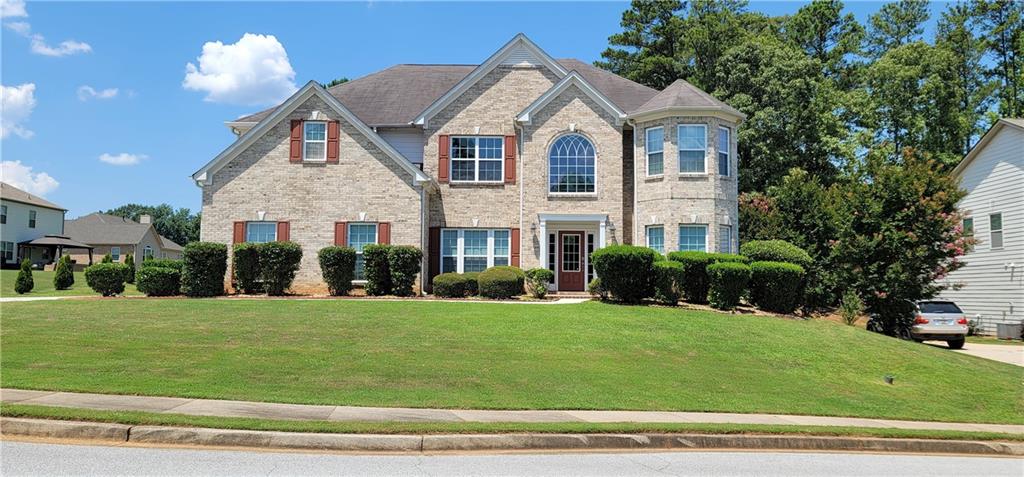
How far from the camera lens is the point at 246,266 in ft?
67.6

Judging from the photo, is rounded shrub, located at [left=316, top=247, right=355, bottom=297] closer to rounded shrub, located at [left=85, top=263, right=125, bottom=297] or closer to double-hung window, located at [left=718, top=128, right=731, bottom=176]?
rounded shrub, located at [left=85, top=263, right=125, bottom=297]

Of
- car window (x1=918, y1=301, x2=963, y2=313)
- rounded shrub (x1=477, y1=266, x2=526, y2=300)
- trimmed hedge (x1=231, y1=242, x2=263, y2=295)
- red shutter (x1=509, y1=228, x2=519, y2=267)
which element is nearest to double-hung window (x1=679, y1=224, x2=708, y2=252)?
red shutter (x1=509, y1=228, x2=519, y2=267)

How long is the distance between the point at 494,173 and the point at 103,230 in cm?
5687

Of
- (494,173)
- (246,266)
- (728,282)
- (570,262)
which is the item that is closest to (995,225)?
(728,282)

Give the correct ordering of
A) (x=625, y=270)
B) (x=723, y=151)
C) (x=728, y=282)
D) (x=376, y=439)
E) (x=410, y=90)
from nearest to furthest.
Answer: (x=376, y=439) < (x=625, y=270) < (x=728, y=282) < (x=723, y=151) < (x=410, y=90)

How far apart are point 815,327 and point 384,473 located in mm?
14081

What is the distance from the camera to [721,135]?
78.5ft

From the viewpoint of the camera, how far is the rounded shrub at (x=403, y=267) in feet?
67.5

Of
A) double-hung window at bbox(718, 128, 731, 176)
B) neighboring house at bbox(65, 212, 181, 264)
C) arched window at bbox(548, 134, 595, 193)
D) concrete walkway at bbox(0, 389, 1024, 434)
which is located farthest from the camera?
neighboring house at bbox(65, 212, 181, 264)

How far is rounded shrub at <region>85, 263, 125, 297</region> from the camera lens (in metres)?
20.3

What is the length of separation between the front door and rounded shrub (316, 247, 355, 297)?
26.3ft

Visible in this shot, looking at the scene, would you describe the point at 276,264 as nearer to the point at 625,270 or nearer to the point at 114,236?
the point at 625,270

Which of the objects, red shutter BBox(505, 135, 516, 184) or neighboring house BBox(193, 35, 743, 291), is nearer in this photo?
neighboring house BBox(193, 35, 743, 291)

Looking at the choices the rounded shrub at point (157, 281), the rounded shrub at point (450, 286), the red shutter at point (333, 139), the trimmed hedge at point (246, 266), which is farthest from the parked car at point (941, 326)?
the rounded shrub at point (157, 281)
